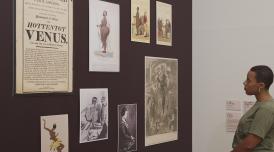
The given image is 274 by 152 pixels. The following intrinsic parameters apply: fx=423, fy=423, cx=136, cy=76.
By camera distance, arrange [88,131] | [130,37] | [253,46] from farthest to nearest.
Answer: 1. [253,46]
2. [130,37]
3. [88,131]

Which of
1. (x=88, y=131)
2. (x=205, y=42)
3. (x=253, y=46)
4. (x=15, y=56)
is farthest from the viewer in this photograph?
(x=205, y=42)

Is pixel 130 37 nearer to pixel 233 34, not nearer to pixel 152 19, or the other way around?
pixel 152 19

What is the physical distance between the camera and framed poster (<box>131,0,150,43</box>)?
11.5ft

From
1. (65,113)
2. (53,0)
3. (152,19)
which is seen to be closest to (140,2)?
(152,19)

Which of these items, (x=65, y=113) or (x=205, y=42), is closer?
(x=65, y=113)

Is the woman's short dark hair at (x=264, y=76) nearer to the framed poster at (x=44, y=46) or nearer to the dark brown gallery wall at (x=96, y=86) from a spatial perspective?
the dark brown gallery wall at (x=96, y=86)

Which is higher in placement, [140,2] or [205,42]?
[140,2]

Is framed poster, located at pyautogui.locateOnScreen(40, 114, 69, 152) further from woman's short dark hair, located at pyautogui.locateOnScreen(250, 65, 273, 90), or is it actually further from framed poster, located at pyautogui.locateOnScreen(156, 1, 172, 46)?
woman's short dark hair, located at pyautogui.locateOnScreen(250, 65, 273, 90)

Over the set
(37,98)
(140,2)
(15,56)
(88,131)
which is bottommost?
(88,131)

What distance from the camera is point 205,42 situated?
171 inches

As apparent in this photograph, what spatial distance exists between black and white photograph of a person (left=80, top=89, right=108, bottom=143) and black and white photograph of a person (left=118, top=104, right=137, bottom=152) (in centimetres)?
18

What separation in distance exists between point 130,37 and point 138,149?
3.12ft

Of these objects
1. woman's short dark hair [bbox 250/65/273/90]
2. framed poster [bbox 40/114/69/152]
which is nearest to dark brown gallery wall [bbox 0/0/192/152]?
framed poster [bbox 40/114/69/152]

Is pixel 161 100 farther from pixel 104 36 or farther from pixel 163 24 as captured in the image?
pixel 104 36
